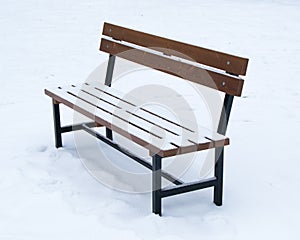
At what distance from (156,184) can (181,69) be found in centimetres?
90

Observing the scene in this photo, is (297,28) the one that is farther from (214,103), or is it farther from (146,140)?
(146,140)

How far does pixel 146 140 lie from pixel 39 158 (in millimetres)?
1210

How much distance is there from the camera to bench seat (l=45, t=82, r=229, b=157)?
3.50 metres

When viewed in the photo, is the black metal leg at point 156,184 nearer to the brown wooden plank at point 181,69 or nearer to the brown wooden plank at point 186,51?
the brown wooden plank at point 181,69

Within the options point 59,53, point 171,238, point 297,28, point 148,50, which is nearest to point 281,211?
point 171,238

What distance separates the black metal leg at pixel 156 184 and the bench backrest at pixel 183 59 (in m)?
0.61

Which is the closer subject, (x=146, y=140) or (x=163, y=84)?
(x=146, y=140)

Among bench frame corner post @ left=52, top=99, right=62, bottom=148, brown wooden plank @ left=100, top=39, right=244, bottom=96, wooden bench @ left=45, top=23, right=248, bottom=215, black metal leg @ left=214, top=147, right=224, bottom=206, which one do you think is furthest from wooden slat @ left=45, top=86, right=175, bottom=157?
brown wooden plank @ left=100, top=39, right=244, bottom=96

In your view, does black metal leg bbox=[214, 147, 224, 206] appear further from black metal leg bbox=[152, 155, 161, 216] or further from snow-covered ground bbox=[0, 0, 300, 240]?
black metal leg bbox=[152, 155, 161, 216]

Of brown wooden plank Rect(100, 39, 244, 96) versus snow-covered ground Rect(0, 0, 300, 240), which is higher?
brown wooden plank Rect(100, 39, 244, 96)

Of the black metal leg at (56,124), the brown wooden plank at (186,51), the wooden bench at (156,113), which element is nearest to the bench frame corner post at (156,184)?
the wooden bench at (156,113)

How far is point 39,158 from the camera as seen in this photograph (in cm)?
446

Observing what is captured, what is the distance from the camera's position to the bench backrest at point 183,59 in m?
3.69

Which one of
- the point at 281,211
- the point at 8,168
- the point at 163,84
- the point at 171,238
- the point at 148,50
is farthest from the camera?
the point at 163,84
